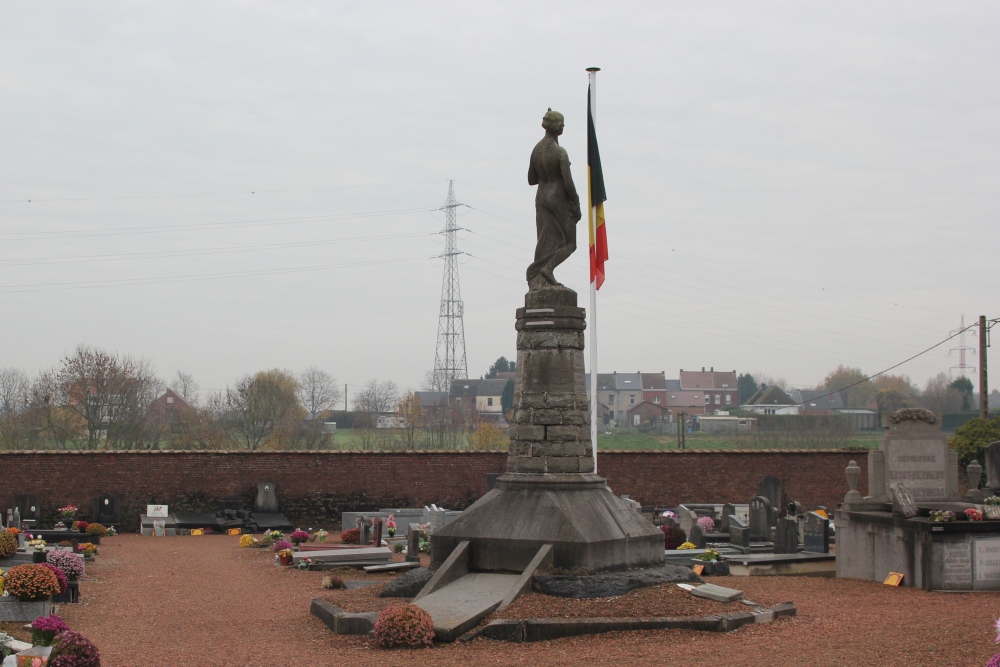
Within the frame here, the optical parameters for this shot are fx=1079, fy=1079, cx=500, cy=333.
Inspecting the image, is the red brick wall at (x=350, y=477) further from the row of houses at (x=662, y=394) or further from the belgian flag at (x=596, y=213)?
the row of houses at (x=662, y=394)

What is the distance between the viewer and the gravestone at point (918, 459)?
52.8 feet

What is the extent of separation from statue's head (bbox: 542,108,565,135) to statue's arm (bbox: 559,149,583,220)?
0.33 metres

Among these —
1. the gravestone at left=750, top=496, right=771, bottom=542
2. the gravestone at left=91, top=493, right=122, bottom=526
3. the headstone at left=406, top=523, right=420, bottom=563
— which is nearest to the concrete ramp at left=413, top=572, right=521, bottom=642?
the headstone at left=406, top=523, right=420, bottom=563

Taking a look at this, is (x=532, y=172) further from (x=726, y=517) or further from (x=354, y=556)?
(x=726, y=517)

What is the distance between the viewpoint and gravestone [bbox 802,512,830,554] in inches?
714

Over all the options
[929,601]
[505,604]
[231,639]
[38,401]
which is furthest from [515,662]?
[38,401]

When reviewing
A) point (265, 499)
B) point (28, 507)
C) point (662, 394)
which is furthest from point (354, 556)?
point (662, 394)

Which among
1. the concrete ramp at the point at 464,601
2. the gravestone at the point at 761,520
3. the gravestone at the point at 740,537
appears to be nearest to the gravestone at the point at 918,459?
the gravestone at the point at 740,537

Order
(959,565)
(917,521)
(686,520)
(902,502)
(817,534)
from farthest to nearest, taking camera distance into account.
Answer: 1. (686,520)
2. (817,534)
3. (902,502)
4. (917,521)
5. (959,565)

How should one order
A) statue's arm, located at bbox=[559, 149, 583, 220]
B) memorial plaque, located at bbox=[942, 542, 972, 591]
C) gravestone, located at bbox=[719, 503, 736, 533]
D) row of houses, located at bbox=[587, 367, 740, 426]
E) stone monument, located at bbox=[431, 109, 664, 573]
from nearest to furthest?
stone monument, located at bbox=[431, 109, 664, 573] < statue's arm, located at bbox=[559, 149, 583, 220] < memorial plaque, located at bbox=[942, 542, 972, 591] < gravestone, located at bbox=[719, 503, 736, 533] < row of houses, located at bbox=[587, 367, 740, 426]

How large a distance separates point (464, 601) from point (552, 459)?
89.7 inches

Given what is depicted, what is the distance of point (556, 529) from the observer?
1213 centimetres

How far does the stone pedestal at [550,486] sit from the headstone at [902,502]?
405 centimetres

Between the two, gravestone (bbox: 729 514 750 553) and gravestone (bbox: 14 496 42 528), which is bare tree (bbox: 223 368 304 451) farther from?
gravestone (bbox: 729 514 750 553)
